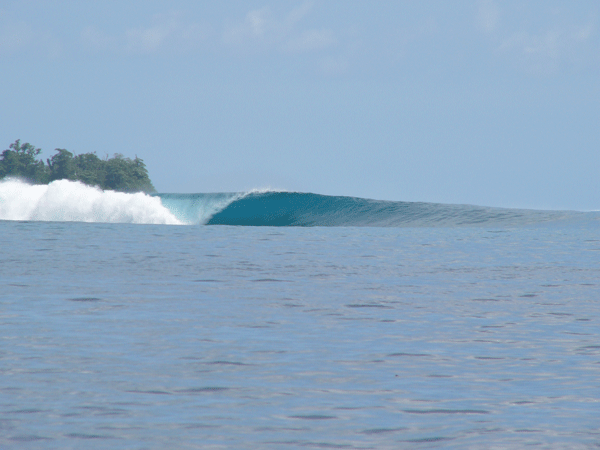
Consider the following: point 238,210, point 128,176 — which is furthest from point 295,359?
point 128,176

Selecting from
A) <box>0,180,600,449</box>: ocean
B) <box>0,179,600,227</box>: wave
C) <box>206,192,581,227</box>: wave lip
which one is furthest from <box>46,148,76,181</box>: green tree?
<box>0,180,600,449</box>: ocean

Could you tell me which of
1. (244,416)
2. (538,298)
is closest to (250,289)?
(538,298)

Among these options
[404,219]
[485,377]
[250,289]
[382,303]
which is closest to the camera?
[485,377]

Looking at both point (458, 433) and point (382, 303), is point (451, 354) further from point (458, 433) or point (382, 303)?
point (382, 303)

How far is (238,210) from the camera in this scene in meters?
48.8

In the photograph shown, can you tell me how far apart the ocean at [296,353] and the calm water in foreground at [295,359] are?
1.0 inches

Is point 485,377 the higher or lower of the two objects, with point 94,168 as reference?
lower

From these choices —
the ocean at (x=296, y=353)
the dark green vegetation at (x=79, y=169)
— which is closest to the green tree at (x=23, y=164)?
the dark green vegetation at (x=79, y=169)

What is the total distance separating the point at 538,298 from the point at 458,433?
756 cm

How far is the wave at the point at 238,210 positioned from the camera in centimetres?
4522

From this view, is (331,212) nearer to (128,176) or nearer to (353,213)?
(353,213)

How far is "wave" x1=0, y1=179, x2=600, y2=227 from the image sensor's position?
4522 centimetres

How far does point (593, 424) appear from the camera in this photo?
5.54m

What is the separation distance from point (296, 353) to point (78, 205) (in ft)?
141
